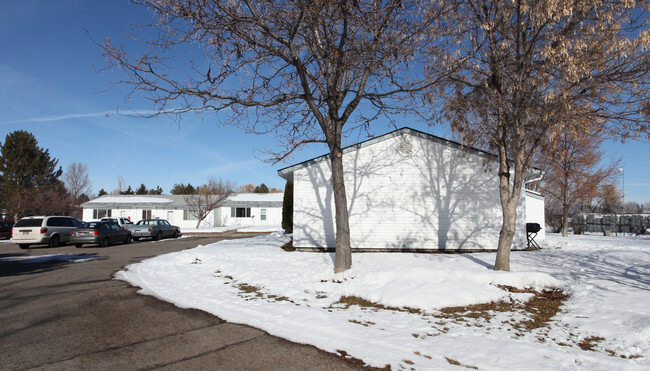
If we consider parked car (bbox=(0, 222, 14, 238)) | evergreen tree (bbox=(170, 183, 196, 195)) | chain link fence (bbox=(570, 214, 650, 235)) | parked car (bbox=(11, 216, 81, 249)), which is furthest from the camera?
evergreen tree (bbox=(170, 183, 196, 195))

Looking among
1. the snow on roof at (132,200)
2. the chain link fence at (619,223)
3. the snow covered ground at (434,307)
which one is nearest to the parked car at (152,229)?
the snow covered ground at (434,307)

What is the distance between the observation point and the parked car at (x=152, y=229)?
80.8 ft

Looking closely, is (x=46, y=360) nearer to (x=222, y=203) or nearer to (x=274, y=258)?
(x=274, y=258)

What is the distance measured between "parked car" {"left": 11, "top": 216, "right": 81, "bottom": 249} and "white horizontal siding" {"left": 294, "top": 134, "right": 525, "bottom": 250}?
13.5 meters

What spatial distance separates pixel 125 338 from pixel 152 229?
22.0m

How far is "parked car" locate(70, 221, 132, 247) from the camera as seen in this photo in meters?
19.1

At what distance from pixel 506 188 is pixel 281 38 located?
20.5 feet

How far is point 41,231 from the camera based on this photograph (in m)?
18.6

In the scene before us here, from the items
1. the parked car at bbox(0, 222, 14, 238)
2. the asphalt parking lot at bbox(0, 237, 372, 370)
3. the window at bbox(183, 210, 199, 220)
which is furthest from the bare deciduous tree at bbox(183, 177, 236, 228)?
the asphalt parking lot at bbox(0, 237, 372, 370)

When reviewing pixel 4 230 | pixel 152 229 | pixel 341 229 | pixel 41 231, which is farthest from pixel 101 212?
pixel 341 229

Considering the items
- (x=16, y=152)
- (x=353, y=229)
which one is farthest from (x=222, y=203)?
(x=353, y=229)

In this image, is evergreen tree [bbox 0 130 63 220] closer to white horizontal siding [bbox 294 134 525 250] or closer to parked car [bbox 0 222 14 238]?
parked car [bbox 0 222 14 238]

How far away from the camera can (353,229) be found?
1402 centimetres

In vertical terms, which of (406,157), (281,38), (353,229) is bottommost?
(353,229)
